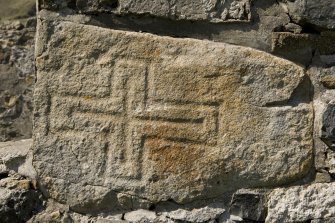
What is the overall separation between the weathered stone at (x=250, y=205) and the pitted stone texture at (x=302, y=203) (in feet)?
0.08

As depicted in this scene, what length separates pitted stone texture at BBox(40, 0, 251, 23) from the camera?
198cm

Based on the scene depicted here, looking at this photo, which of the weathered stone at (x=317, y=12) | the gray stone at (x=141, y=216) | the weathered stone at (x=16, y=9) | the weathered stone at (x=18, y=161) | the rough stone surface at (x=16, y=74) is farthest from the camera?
the weathered stone at (x=16, y=9)

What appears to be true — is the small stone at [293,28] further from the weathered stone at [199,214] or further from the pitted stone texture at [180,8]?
the weathered stone at [199,214]

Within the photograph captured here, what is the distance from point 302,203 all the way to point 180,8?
686mm

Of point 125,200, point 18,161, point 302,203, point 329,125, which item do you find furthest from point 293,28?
point 18,161

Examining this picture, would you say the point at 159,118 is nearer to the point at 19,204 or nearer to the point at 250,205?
the point at 250,205

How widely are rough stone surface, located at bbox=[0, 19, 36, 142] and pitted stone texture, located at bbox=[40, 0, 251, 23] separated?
5.55 ft

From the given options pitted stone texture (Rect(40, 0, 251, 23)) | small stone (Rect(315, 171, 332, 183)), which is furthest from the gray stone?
pitted stone texture (Rect(40, 0, 251, 23))

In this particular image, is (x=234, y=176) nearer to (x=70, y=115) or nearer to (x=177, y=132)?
(x=177, y=132)

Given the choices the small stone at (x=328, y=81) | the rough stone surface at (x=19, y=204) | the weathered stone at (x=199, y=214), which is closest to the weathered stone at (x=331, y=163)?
the small stone at (x=328, y=81)

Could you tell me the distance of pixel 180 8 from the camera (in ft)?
6.56

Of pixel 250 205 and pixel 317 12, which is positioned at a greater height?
pixel 317 12

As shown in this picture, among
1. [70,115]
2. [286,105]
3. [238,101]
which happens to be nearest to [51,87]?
[70,115]

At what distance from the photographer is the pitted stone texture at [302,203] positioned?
6.33ft
